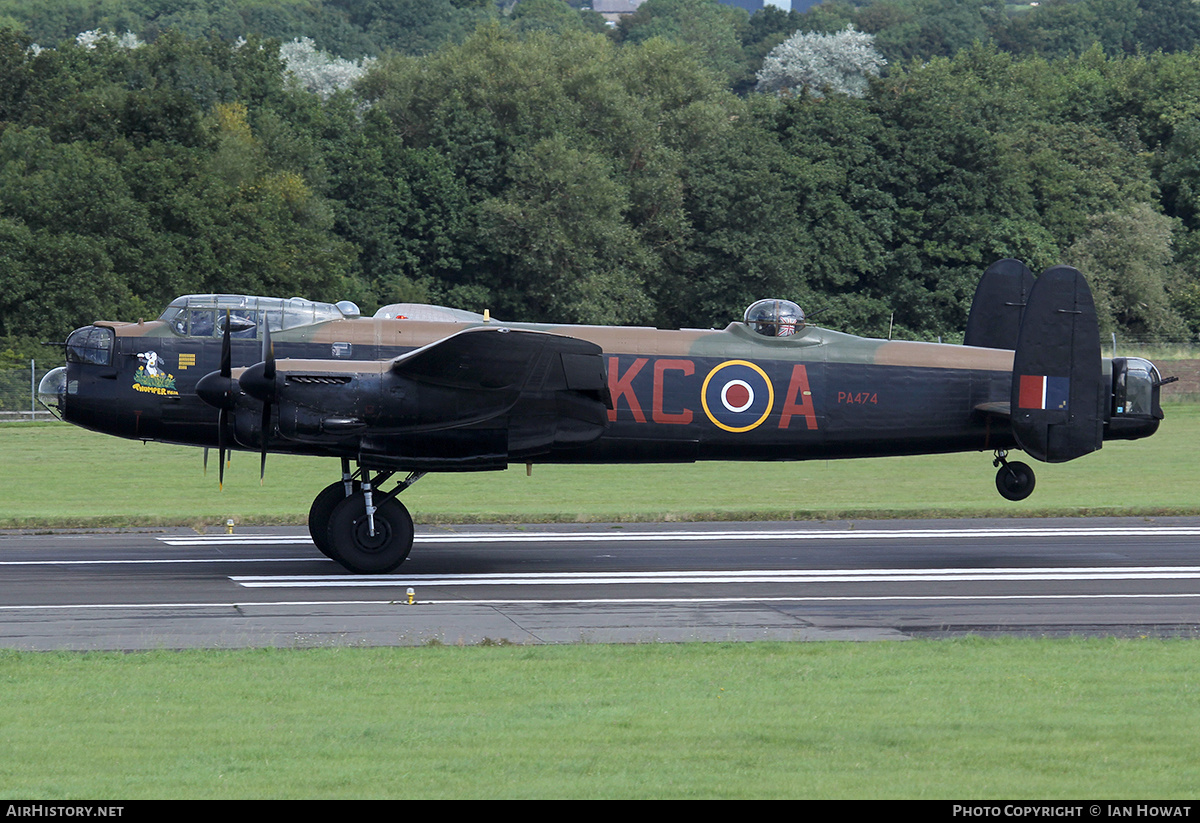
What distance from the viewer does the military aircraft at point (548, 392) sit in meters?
18.0

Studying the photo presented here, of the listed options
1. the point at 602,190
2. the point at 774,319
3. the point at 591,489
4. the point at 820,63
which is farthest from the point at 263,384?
the point at 820,63

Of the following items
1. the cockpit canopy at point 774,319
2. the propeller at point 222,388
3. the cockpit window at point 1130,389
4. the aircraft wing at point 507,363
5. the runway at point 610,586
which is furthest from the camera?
the cockpit canopy at point 774,319

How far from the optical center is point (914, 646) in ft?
44.0

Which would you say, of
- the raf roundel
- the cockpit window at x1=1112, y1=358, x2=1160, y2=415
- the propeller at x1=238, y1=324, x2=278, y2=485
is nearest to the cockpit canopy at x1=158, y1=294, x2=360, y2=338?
the propeller at x1=238, y1=324, x2=278, y2=485

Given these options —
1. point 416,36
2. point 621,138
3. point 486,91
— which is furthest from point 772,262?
point 416,36

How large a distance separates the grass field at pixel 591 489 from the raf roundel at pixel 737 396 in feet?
21.5

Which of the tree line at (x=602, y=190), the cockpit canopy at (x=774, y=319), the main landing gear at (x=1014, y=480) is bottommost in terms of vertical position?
the main landing gear at (x=1014, y=480)

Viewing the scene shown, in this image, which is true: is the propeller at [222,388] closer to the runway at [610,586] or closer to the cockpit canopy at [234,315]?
the cockpit canopy at [234,315]

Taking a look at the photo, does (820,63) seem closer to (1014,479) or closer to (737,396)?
(1014,479)

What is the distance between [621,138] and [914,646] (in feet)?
267

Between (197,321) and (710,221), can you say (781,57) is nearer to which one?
(710,221)

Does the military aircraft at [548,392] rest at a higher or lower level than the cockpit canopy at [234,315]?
lower

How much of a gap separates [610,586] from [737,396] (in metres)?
3.54

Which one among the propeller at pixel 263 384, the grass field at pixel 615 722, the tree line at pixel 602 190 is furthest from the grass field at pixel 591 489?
the tree line at pixel 602 190
